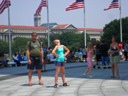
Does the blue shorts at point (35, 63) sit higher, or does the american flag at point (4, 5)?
the american flag at point (4, 5)

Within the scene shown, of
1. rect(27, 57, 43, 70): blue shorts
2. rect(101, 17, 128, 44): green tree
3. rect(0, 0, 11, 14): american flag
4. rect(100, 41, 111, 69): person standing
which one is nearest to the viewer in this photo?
rect(27, 57, 43, 70): blue shorts

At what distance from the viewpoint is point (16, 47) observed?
140 meters

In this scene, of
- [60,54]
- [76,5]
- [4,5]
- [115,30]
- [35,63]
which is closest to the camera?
[60,54]

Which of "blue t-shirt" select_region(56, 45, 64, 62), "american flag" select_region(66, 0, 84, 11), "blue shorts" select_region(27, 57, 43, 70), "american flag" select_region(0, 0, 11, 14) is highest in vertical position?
"american flag" select_region(66, 0, 84, 11)

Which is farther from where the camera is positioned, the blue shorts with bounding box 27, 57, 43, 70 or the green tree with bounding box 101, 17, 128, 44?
the green tree with bounding box 101, 17, 128, 44

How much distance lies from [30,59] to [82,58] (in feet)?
69.1

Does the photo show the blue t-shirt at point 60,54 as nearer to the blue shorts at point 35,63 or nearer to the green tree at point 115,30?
the blue shorts at point 35,63

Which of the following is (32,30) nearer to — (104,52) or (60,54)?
(104,52)

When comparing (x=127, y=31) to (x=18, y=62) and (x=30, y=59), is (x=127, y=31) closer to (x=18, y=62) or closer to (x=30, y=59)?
(x=18, y=62)

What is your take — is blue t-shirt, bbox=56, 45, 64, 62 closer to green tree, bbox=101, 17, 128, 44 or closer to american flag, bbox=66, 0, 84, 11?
american flag, bbox=66, 0, 84, 11

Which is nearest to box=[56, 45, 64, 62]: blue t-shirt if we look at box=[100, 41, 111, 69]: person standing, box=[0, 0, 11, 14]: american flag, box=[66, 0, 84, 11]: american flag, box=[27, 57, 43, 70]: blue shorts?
box=[27, 57, 43, 70]: blue shorts

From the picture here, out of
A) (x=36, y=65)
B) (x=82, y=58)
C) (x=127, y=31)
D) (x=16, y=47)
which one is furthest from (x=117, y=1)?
(x=16, y=47)

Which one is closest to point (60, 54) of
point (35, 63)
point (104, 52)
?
point (35, 63)

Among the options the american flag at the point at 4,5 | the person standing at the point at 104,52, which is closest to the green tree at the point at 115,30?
the american flag at the point at 4,5
